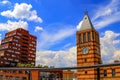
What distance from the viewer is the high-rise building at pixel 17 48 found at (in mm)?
92481

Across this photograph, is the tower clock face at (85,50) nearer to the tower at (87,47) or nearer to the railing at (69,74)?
the tower at (87,47)

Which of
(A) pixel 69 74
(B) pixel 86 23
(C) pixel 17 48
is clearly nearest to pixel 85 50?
(B) pixel 86 23

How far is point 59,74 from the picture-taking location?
8706cm

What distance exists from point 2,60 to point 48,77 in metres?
20.2

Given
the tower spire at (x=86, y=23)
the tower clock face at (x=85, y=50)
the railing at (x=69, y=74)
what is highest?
the tower spire at (x=86, y=23)

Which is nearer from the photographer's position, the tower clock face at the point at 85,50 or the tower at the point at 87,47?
the tower at the point at 87,47

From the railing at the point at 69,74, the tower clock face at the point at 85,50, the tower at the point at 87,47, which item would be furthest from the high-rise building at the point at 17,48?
the tower clock face at the point at 85,50

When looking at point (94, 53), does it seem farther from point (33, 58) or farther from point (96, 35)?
point (33, 58)

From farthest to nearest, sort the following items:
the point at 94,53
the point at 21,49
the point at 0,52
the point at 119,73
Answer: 1. the point at 21,49
2. the point at 0,52
3. the point at 94,53
4. the point at 119,73

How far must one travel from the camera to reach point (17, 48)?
99562mm

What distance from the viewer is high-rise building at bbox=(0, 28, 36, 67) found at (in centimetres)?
9248

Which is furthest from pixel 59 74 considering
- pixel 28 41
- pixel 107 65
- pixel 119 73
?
pixel 107 65

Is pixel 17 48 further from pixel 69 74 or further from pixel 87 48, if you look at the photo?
pixel 87 48

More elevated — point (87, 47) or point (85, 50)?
point (87, 47)
